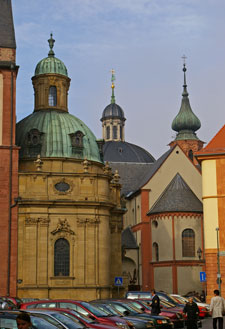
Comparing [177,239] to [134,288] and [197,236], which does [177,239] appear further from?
[134,288]

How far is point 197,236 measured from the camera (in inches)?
2709

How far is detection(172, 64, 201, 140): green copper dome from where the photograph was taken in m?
101

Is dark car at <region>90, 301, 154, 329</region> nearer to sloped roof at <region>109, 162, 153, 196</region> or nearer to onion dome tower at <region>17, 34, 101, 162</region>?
onion dome tower at <region>17, 34, 101, 162</region>

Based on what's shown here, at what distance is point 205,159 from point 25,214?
49.4 ft

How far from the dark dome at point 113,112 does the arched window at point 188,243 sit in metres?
43.6

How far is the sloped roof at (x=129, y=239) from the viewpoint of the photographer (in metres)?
74.9

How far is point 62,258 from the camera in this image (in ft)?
167

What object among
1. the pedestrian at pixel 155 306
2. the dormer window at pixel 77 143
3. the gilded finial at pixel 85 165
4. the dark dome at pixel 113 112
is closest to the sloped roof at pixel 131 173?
the dark dome at pixel 113 112

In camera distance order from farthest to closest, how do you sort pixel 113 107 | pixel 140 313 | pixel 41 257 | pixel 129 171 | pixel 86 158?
pixel 113 107 < pixel 129 171 < pixel 86 158 < pixel 41 257 < pixel 140 313

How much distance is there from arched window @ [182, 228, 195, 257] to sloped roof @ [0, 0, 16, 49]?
2906 cm

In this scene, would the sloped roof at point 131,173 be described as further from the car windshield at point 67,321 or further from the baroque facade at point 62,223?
the car windshield at point 67,321

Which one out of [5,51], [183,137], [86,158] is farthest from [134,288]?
[183,137]

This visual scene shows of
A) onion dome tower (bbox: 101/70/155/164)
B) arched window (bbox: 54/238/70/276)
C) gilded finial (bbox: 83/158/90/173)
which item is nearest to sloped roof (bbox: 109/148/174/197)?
onion dome tower (bbox: 101/70/155/164)

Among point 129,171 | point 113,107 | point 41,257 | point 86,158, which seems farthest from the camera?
point 113,107
